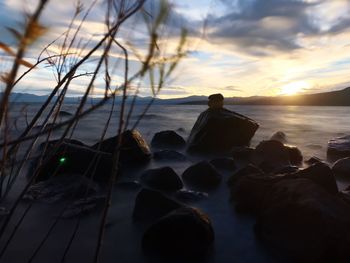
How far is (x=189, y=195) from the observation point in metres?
8.66

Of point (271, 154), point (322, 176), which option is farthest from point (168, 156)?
point (322, 176)

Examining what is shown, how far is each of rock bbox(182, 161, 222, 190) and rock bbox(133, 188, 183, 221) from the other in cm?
260

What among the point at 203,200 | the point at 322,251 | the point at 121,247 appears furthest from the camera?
the point at 203,200

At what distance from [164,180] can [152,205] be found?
2120 millimetres

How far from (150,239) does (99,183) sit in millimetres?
3867

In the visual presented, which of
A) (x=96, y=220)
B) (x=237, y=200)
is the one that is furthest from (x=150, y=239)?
(x=237, y=200)

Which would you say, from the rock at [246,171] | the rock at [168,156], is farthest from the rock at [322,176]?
the rock at [168,156]

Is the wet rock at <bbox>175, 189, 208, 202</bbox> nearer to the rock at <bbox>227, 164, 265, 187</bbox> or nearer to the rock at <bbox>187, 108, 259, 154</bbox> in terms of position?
the rock at <bbox>227, 164, 265, 187</bbox>

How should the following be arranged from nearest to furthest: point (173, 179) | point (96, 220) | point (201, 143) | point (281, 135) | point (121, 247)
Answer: point (121, 247) → point (96, 220) → point (173, 179) → point (201, 143) → point (281, 135)

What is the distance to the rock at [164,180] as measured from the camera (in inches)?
358

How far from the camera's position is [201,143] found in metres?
15.4

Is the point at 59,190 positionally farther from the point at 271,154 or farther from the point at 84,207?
the point at 271,154

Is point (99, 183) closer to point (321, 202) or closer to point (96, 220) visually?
point (96, 220)

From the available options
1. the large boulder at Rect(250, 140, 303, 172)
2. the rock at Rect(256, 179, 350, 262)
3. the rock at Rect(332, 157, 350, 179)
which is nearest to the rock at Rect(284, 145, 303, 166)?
the large boulder at Rect(250, 140, 303, 172)
